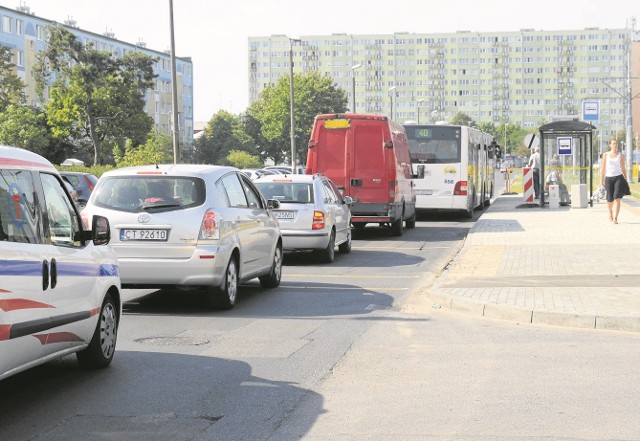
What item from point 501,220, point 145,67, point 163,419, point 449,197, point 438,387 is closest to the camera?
point 163,419

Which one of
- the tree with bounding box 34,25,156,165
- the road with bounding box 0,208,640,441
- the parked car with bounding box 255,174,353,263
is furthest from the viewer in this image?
the tree with bounding box 34,25,156,165

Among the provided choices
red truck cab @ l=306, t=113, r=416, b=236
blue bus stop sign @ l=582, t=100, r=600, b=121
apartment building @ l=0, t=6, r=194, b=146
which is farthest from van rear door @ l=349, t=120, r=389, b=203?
apartment building @ l=0, t=6, r=194, b=146

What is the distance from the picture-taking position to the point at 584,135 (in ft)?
119

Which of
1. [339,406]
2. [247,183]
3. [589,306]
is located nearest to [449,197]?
[247,183]

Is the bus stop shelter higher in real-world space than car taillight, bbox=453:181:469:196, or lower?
higher

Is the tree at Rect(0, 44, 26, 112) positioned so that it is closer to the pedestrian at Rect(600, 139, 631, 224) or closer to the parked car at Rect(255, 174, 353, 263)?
the pedestrian at Rect(600, 139, 631, 224)

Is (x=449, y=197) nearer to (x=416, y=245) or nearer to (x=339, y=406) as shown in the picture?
(x=416, y=245)

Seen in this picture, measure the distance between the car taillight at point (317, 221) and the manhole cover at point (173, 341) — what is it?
28.4 ft

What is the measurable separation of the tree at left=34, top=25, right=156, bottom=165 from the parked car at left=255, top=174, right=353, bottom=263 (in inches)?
2244

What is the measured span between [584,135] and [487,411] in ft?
100

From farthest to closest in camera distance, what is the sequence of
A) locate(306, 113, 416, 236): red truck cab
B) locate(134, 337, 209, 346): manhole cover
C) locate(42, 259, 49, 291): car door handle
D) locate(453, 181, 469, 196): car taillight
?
1. locate(453, 181, 469, 196): car taillight
2. locate(306, 113, 416, 236): red truck cab
3. locate(134, 337, 209, 346): manhole cover
4. locate(42, 259, 49, 291): car door handle

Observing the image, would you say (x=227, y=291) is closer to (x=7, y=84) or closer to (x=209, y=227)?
(x=209, y=227)

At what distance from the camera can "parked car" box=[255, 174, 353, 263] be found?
62.4ft

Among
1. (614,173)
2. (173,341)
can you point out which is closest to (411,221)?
(614,173)
